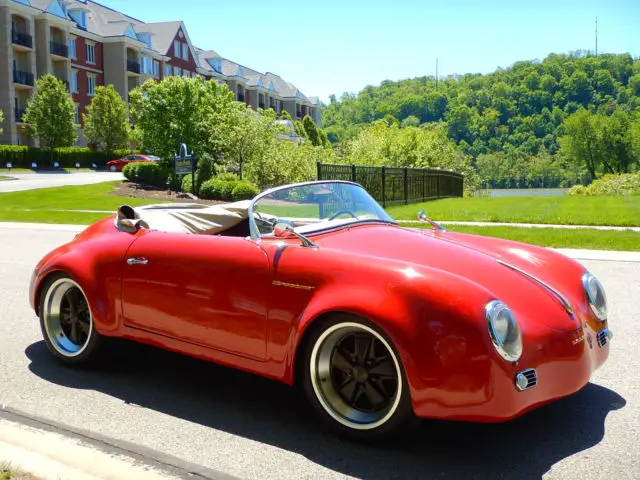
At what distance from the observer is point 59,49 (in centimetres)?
5722

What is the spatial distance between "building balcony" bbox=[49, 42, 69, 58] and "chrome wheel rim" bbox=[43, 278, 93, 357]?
57700 millimetres

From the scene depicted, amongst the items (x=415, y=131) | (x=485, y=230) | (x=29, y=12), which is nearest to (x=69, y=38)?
(x=29, y=12)

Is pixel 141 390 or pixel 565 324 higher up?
pixel 565 324

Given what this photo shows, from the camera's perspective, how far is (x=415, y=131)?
154 ft

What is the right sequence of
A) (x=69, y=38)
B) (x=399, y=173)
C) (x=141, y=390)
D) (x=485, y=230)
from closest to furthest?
(x=141, y=390), (x=485, y=230), (x=399, y=173), (x=69, y=38)

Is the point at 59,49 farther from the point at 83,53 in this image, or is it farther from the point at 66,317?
the point at 66,317

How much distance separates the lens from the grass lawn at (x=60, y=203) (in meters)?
19.9

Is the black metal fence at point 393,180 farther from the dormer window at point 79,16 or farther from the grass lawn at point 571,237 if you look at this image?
the dormer window at point 79,16

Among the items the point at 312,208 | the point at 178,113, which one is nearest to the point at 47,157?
→ the point at 178,113

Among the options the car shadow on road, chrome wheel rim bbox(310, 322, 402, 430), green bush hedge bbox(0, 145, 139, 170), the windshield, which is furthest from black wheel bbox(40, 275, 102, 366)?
green bush hedge bbox(0, 145, 139, 170)

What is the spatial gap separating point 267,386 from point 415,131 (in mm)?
43854

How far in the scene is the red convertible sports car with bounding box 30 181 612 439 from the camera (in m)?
3.12

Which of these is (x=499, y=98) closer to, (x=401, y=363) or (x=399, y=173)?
(x=399, y=173)

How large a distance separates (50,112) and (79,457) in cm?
4821
